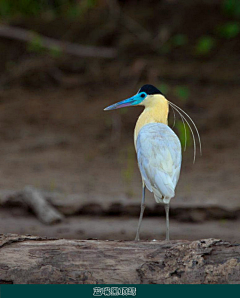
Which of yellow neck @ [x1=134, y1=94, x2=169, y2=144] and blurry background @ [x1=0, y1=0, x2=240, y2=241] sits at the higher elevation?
blurry background @ [x1=0, y1=0, x2=240, y2=241]

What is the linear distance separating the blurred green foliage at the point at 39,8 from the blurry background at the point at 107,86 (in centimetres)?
2

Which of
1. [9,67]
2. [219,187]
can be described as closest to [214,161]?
[219,187]

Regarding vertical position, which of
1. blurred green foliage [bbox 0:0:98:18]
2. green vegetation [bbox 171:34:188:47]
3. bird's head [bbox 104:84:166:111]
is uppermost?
blurred green foliage [bbox 0:0:98:18]

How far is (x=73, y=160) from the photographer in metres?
7.82

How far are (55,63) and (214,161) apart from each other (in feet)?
12.1

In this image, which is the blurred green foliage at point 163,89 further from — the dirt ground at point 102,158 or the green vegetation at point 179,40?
the green vegetation at point 179,40

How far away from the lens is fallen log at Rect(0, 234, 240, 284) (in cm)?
262

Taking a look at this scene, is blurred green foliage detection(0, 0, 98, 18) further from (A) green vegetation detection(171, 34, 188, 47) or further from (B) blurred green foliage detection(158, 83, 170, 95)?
(B) blurred green foliage detection(158, 83, 170, 95)

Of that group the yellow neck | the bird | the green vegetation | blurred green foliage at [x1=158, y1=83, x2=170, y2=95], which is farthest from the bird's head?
the green vegetation

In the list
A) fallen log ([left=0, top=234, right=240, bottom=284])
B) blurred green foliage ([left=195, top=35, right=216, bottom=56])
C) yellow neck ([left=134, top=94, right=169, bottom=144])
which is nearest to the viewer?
fallen log ([left=0, top=234, right=240, bottom=284])

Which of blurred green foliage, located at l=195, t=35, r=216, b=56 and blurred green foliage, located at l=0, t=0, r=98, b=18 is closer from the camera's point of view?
blurred green foliage, located at l=195, t=35, r=216, b=56

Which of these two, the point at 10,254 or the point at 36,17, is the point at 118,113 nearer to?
the point at 36,17

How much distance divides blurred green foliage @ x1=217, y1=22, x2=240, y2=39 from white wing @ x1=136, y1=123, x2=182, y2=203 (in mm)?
6587

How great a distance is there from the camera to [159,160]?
3047mm
